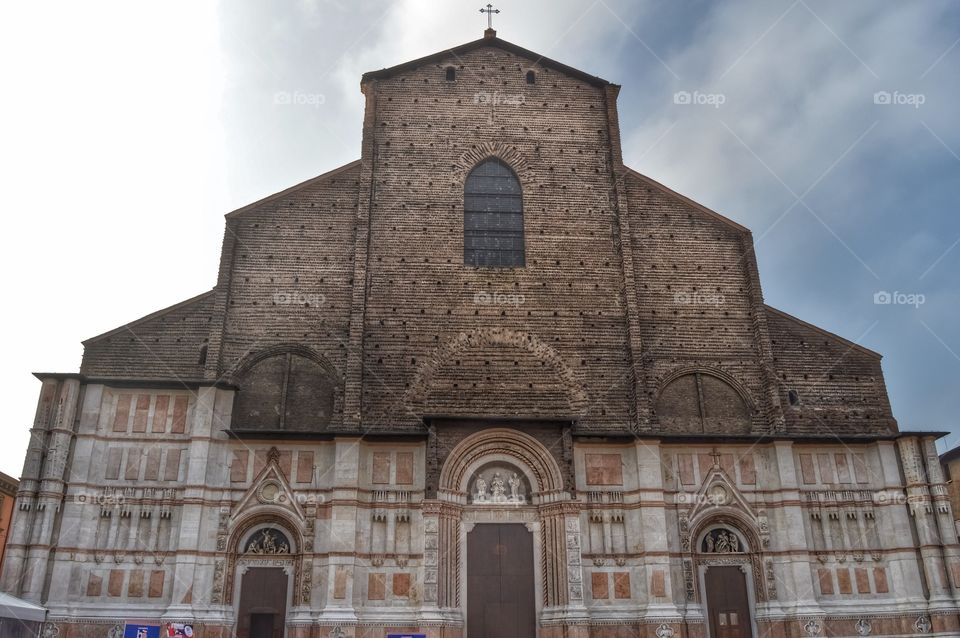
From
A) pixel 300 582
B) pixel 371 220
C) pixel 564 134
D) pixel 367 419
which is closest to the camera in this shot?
pixel 300 582

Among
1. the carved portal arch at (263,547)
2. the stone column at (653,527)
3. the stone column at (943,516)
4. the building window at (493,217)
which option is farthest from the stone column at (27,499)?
the stone column at (943,516)

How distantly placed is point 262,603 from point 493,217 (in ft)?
36.9

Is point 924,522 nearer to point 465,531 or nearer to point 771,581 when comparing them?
point 771,581

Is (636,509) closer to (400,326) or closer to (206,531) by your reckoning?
(400,326)

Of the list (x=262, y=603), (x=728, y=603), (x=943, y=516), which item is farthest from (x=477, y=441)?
(x=943, y=516)

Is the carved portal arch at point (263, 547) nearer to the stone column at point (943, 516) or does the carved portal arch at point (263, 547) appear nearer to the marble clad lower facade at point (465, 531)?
the marble clad lower facade at point (465, 531)

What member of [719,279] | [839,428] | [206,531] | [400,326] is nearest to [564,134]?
[719,279]

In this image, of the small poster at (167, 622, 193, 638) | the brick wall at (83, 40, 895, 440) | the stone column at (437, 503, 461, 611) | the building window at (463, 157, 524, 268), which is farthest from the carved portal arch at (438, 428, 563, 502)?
the small poster at (167, 622, 193, 638)

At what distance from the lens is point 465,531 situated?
57.3 feet

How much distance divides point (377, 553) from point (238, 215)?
9.43m

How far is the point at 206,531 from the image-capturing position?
656 inches

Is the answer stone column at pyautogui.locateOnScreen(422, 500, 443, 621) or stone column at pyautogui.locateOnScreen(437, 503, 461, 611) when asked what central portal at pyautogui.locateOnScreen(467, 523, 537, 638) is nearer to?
stone column at pyautogui.locateOnScreen(437, 503, 461, 611)

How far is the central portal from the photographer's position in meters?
16.7

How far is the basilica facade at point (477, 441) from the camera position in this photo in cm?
1653
